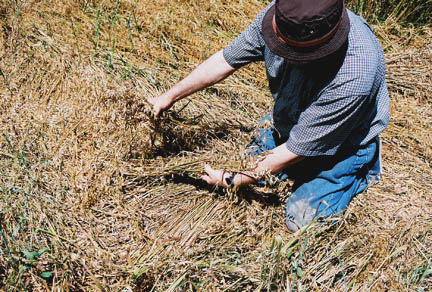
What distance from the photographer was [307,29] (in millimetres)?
1317

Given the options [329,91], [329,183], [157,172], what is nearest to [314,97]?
[329,91]

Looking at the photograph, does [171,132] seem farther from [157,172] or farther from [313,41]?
[313,41]

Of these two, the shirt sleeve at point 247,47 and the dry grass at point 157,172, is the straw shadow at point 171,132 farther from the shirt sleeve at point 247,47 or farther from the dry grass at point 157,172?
the shirt sleeve at point 247,47

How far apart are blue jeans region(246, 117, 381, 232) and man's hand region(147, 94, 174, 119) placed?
0.46 m

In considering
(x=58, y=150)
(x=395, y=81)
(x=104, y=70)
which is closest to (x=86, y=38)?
(x=104, y=70)

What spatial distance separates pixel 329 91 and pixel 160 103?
802mm

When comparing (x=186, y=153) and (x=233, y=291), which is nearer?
(x=233, y=291)

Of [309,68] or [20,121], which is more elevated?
[309,68]

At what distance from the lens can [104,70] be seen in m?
2.46

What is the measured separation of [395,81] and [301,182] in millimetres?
1089

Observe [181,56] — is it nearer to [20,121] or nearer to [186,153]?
[186,153]

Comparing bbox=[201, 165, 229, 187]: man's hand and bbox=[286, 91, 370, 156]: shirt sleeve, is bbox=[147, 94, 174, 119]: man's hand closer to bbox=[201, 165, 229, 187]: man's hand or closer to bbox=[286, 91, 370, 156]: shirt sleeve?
bbox=[201, 165, 229, 187]: man's hand

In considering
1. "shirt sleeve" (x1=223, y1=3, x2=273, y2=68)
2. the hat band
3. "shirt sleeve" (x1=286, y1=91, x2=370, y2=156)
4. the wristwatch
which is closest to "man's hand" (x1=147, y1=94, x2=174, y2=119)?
"shirt sleeve" (x1=223, y1=3, x2=273, y2=68)

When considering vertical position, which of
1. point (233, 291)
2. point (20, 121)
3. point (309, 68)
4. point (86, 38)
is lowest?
point (233, 291)
